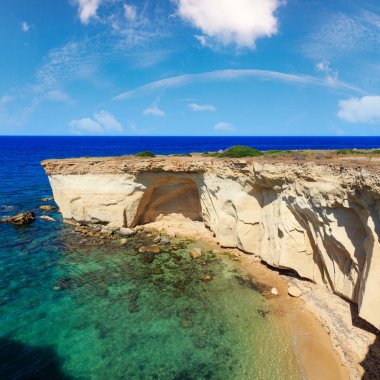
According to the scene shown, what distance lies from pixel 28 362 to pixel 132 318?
16.1 ft

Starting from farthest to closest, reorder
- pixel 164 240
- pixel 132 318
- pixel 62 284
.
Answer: pixel 164 240, pixel 62 284, pixel 132 318

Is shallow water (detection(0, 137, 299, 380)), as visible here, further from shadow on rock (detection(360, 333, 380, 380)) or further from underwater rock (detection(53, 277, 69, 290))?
shadow on rock (detection(360, 333, 380, 380))

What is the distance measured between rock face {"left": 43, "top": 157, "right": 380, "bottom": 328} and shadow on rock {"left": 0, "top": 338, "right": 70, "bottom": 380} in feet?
45.0

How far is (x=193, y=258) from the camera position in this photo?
73.6 ft

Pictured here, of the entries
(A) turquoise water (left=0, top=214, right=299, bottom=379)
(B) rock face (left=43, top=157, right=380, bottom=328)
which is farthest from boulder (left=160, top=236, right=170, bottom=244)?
(B) rock face (left=43, top=157, right=380, bottom=328)

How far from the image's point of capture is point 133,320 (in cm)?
1538

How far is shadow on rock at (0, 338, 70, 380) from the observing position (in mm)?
12102

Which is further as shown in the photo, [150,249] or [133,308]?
[150,249]

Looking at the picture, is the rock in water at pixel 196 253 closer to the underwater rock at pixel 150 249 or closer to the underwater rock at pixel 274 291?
the underwater rock at pixel 150 249

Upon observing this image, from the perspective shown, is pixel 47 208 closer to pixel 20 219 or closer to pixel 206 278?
pixel 20 219

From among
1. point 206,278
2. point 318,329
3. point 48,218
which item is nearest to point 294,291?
point 318,329

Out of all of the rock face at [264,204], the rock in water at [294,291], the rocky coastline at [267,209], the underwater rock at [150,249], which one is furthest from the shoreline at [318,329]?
the underwater rock at [150,249]

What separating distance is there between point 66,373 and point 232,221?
1513 cm

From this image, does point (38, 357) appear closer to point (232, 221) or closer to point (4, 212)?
point (232, 221)
